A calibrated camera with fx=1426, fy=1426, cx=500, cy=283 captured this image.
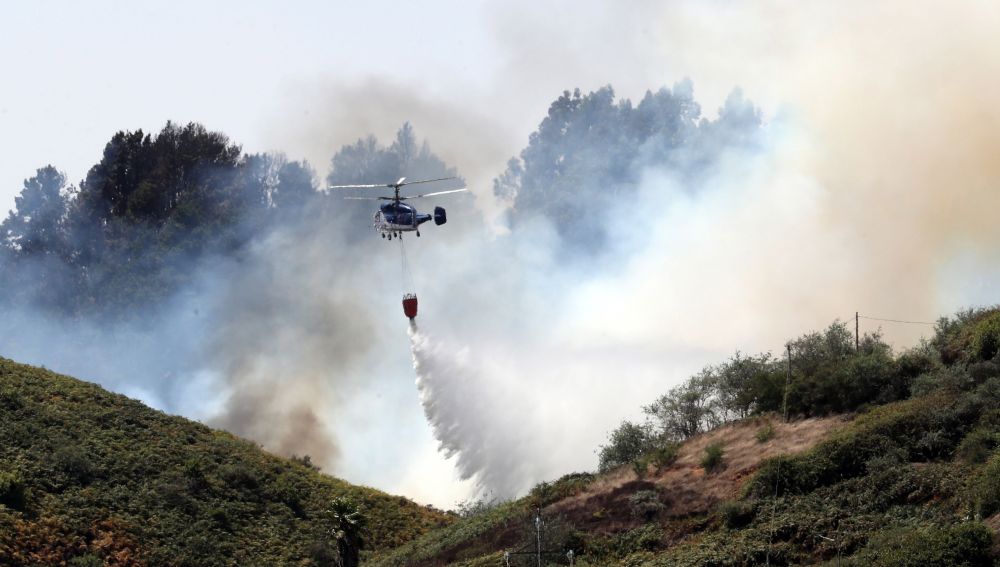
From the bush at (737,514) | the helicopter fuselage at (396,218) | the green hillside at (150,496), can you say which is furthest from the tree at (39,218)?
the bush at (737,514)

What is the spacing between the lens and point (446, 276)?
165500 millimetres

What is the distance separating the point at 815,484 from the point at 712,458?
34.0ft

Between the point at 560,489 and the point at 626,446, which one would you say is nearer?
the point at 560,489

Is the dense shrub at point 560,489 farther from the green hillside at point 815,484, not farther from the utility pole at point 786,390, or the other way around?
the utility pole at point 786,390

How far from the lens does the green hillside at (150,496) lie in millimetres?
83875

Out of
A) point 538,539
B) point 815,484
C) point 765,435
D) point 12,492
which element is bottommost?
point 538,539

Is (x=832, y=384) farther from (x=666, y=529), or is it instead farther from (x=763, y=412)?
(x=666, y=529)

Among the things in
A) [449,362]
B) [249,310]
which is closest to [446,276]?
[249,310]

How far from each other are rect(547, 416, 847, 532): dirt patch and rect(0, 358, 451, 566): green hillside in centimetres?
1397

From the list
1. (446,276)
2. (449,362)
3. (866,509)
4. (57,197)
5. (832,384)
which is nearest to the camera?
(866,509)

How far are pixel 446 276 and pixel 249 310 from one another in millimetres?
23711

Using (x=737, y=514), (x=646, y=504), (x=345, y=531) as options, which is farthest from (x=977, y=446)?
(x=345, y=531)

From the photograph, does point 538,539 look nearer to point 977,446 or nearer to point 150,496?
point 977,446

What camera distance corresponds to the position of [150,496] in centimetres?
9262
